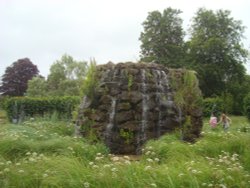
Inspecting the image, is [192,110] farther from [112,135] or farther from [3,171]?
[3,171]

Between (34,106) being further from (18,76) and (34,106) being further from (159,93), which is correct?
(18,76)

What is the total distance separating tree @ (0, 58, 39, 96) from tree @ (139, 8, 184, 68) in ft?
64.1

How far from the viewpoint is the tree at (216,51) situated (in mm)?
38844

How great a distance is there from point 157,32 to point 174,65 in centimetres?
416

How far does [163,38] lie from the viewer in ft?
131

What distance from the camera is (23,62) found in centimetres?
5444

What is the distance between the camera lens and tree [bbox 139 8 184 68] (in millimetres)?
39000

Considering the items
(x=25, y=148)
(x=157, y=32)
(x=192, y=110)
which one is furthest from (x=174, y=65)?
(x=25, y=148)

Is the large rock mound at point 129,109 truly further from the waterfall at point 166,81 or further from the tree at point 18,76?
the tree at point 18,76

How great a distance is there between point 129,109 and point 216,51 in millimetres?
30927

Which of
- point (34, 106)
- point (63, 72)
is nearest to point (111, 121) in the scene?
point (34, 106)

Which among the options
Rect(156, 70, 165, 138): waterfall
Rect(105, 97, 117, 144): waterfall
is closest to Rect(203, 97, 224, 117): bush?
Rect(156, 70, 165, 138): waterfall

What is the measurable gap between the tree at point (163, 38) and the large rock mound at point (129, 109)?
28045mm

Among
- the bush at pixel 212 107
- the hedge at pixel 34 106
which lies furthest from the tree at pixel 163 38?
the hedge at pixel 34 106
